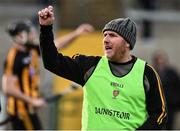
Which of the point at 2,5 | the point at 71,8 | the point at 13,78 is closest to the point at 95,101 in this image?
the point at 13,78

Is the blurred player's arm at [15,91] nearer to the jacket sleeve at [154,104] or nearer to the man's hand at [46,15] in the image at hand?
the jacket sleeve at [154,104]

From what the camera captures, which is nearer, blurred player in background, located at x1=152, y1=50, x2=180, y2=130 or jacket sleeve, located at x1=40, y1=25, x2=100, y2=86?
jacket sleeve, located at x1=40, y1=25, x2=100, y2=86

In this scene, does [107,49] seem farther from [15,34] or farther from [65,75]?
[15,34]

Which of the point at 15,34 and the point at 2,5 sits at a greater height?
the point at 15,34

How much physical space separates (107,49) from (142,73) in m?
0.38

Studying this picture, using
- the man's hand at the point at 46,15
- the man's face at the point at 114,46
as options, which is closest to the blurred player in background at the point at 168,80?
the man's face at the point at 114,46

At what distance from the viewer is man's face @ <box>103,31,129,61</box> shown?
7672 millimetres

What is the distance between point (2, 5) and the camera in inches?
832

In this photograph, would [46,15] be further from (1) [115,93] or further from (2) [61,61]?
(1) [115,93]

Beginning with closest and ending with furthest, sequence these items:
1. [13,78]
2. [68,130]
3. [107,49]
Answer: [107,49] → [13,78] → [68,130]

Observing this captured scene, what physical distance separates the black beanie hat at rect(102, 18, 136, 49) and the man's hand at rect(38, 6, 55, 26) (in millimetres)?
602

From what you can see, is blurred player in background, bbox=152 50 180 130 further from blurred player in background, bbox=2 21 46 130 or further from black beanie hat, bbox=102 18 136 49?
black beanie hat, bbox=102 18 136 49

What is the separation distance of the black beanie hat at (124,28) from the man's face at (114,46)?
0.04 meters

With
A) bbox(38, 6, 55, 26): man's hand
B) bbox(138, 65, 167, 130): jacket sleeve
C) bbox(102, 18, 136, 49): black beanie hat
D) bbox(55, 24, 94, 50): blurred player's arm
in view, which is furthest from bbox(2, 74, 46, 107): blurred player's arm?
bbox(38, 6, 55, 26): man's hand
